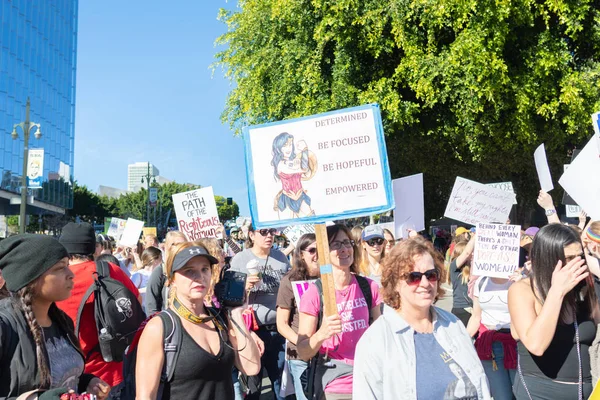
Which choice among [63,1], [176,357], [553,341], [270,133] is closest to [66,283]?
[176,357]

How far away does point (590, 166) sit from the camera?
475cm

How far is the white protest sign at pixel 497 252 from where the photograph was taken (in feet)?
18.8

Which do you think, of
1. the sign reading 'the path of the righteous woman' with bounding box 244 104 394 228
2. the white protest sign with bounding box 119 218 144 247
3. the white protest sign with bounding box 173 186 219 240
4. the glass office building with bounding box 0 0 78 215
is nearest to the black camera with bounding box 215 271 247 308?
the sign reading 'the path of the righteous woman' with bounding box 244 104 394 228

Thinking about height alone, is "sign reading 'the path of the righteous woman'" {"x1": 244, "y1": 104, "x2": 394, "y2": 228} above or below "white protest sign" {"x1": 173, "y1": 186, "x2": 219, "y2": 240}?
below

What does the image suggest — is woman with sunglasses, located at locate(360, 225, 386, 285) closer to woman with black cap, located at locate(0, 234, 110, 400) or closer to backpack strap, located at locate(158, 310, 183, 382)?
backpack strap, located at locate(158, 310, 183, 382)

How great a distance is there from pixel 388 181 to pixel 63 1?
61.5 metres

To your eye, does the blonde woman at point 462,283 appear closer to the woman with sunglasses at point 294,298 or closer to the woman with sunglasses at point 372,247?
the woman with sunglasses at point 372,247

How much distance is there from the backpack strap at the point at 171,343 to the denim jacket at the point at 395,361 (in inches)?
34.5

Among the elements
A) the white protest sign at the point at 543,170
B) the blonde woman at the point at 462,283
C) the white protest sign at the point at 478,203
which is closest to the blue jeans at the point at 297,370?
the blonde woman at the point at 462,283

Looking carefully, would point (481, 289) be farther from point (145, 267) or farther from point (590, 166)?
point (145, 267)

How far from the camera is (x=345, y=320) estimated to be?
156 inches

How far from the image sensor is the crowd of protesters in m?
2.62

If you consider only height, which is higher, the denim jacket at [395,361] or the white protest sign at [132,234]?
the white protest sign at [132,234]

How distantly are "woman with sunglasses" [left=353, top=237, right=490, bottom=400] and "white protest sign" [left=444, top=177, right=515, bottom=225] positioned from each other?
5094 millimetres
